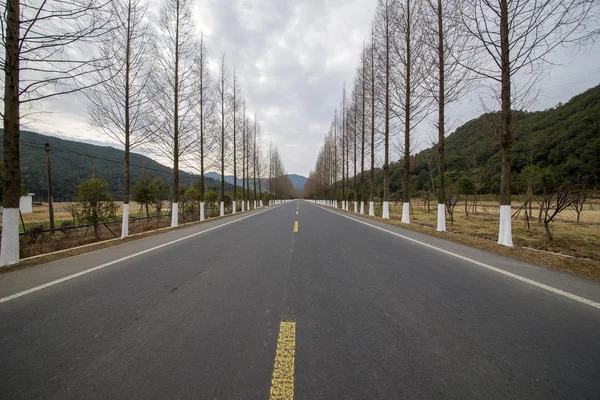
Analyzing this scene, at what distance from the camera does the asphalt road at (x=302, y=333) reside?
1.62 m

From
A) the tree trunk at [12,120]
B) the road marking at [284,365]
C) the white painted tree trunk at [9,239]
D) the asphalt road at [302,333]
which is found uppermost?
the tree trunk at [12,120]

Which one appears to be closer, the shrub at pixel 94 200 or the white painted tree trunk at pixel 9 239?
the white painted tree trunk at pixel 9 239

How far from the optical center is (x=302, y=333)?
221 cm

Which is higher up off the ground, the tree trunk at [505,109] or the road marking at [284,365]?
the tree trunk at [505,109]

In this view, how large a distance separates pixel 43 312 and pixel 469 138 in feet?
310

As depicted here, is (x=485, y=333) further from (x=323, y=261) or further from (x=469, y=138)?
(x=469, y=138)

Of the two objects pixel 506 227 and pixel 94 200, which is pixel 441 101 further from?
pixel 94 200

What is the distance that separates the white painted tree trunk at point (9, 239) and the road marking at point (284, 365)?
605 cm

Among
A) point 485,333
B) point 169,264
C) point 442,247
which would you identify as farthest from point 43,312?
point 442,247

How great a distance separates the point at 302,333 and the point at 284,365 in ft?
1.47

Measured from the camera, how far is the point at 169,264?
457 centimetres

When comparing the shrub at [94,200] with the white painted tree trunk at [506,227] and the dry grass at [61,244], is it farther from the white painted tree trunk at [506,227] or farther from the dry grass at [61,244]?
the white painted tree trunk at [506,227]

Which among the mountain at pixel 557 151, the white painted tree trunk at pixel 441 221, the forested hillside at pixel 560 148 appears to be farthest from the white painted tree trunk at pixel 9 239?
the forested hillside at pixel 560 148

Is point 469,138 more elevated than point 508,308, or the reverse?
point 469,138
